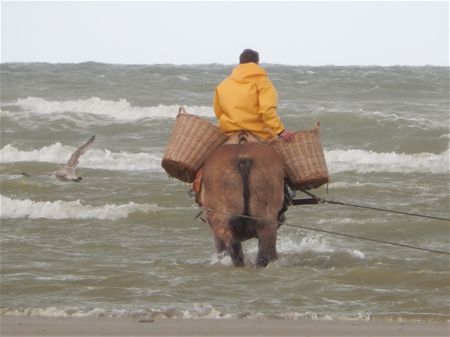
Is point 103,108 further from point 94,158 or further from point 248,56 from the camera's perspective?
point 248,56

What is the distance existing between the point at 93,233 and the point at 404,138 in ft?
36.6

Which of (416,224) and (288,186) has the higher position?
(288,186)

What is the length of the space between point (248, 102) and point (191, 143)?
0.59m

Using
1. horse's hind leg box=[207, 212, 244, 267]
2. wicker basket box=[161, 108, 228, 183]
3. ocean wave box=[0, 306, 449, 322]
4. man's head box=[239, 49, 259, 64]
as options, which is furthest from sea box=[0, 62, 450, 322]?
man's head box=[239, 49, 259, 64]

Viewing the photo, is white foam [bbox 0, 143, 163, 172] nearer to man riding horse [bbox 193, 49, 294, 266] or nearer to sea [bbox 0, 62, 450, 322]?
sea [bbox 0, 62, 450, 322]

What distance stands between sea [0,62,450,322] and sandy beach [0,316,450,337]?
27 centimetres

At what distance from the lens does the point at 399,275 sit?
10.4m

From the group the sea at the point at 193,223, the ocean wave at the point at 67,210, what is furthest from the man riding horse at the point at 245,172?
the ocean wave at the point at 67,210

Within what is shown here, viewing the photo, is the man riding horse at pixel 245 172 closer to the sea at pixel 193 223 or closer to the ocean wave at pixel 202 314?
the sea at pixel 193 223

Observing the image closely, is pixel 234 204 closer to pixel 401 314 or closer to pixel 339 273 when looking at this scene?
pixel 339 273

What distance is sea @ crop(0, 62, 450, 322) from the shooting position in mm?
9398

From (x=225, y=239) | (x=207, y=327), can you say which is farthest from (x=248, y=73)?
(x=207, y=327)

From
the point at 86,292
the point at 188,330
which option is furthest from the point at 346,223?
the point at 188,330

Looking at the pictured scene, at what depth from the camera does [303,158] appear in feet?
A: 34.6
